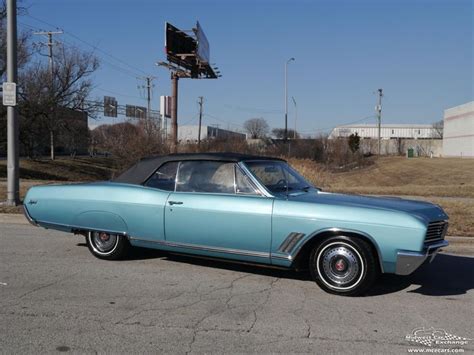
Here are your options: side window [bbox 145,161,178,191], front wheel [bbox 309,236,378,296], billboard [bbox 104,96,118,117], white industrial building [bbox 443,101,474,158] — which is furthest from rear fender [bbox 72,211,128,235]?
white industrial building [bbox 443,101,474,158]

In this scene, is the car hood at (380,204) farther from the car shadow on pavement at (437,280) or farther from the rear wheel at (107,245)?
the rear wheel at (107,245)

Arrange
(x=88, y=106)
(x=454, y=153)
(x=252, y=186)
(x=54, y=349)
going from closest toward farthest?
(x=54, y=349) → (x=252, y=186) → (x=88, y=106) → (x=454, y=153)

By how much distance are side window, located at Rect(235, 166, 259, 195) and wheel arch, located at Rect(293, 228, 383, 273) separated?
0.81m

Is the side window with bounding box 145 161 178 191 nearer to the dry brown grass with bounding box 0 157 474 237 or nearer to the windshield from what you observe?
the windshield

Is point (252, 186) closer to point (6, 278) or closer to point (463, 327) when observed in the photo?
point (463, 327)

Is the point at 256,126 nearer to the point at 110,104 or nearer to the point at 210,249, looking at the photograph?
the point at 110,104

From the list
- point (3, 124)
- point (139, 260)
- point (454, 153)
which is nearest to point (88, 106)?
point (3, 124)

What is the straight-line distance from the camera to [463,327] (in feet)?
14.9

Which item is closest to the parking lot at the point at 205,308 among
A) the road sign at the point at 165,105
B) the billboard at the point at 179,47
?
the billboard at the point at 179,47

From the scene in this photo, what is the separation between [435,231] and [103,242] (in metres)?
4.17

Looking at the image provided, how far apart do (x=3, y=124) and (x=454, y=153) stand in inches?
2540

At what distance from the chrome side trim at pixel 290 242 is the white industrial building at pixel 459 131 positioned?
6949cm

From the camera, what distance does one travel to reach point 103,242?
6.87 meters

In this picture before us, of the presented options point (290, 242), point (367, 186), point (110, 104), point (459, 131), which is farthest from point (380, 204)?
point (459, 131)
